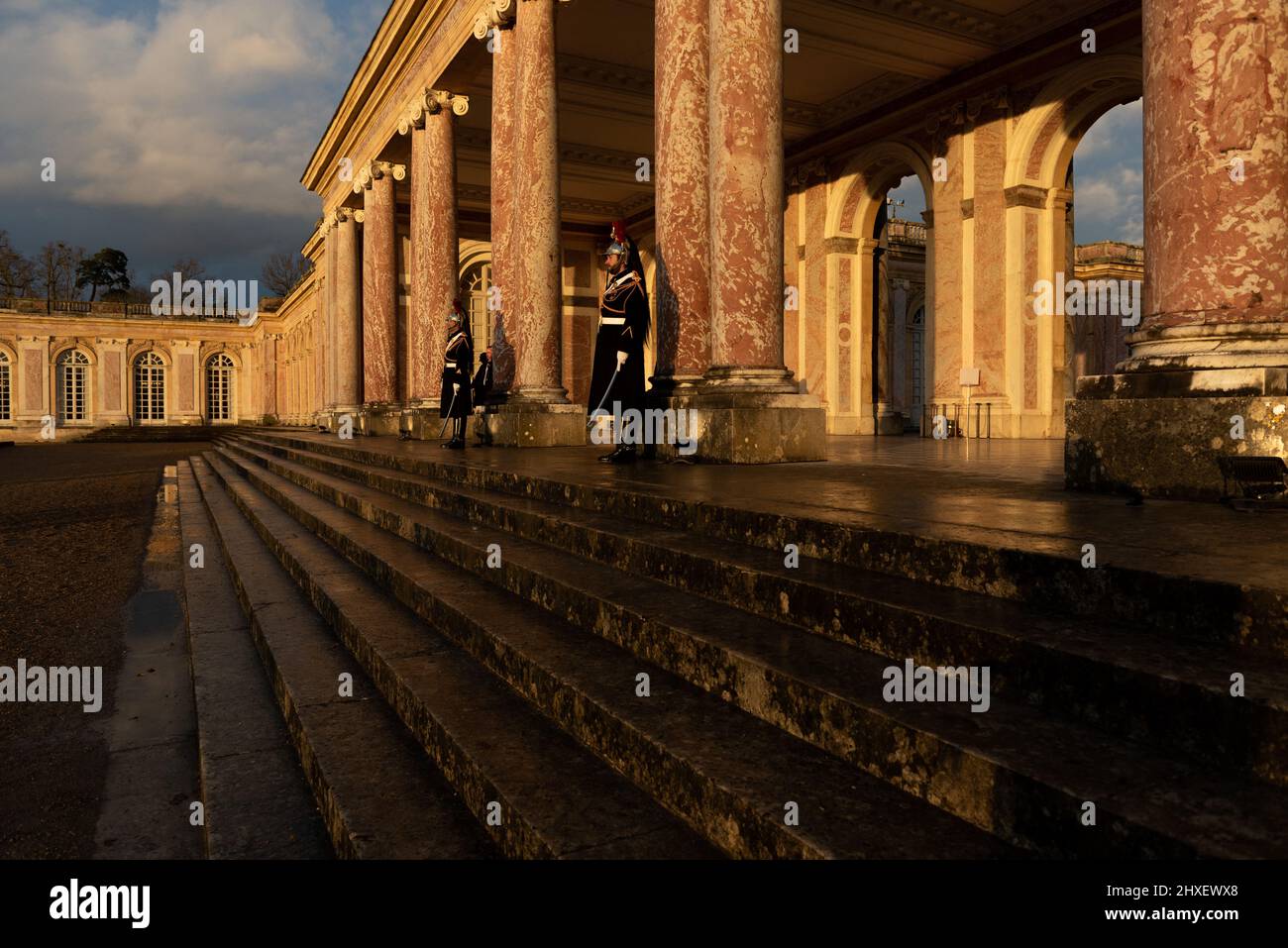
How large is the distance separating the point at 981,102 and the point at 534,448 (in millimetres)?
10130

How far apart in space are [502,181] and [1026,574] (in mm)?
10798

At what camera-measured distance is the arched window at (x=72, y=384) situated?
5162cm

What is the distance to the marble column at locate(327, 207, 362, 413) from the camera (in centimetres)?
2302

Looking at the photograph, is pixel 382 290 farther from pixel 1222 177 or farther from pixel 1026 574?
pixel 1026 574

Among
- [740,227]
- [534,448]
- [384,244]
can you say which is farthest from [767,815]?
[384,244]

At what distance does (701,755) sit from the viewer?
215 centimetres

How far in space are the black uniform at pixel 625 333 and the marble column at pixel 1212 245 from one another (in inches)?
178

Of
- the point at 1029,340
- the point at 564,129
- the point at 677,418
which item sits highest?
the point at 564,129

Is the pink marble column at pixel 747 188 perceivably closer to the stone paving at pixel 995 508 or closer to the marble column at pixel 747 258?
the marble column at pixel 747 258

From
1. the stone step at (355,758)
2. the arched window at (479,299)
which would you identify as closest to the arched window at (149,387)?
the arched window at (479,299)

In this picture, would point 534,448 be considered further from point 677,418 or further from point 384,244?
point 384,244

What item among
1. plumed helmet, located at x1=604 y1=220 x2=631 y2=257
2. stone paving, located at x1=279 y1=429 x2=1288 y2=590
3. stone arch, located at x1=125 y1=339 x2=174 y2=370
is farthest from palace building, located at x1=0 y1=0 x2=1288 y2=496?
stone arch, located at x1=125 y1=339 x2=174 y2=370

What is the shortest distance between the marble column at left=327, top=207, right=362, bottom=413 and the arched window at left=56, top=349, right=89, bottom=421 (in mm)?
38350

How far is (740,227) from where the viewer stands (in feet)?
22.7
